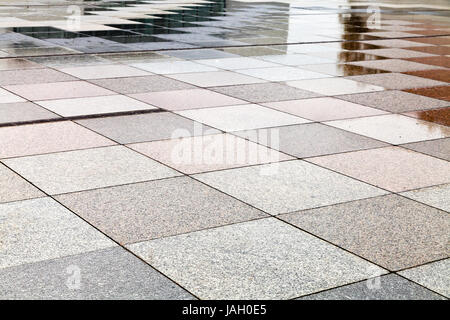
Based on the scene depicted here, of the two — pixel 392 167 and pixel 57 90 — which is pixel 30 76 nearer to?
pixel 57 90

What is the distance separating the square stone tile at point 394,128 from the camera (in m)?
9.23

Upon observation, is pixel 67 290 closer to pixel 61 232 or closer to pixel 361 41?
pixel 61 232

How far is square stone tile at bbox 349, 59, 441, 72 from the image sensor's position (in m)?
14.3

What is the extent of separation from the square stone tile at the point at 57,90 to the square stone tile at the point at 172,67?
5.99ft

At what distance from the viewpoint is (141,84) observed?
11.9 meters

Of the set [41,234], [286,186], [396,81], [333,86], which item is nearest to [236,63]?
[333,86]

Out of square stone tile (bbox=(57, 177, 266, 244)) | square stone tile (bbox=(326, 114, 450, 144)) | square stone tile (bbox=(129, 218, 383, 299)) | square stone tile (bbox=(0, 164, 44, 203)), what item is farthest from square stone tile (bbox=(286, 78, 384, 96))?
square stone tile (bbox=(129, 218, 383, 299))

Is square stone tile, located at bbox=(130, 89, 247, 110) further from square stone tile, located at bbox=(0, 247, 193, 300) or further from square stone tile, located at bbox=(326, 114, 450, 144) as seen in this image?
square stone tile, located at bbox=(0, 247, 193, 300)

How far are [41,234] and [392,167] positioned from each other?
4.01m

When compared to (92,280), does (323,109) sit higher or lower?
higher

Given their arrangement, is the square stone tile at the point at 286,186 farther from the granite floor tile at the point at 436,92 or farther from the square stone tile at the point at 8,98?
the granite floor tile at the point at 436,92

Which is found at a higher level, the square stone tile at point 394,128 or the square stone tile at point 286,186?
the square stone tile at point 394,128

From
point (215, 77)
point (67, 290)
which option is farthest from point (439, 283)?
point (215, 77)

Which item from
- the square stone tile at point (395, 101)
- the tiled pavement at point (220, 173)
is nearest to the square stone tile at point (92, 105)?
the tiled pavement at point (220, 173)
